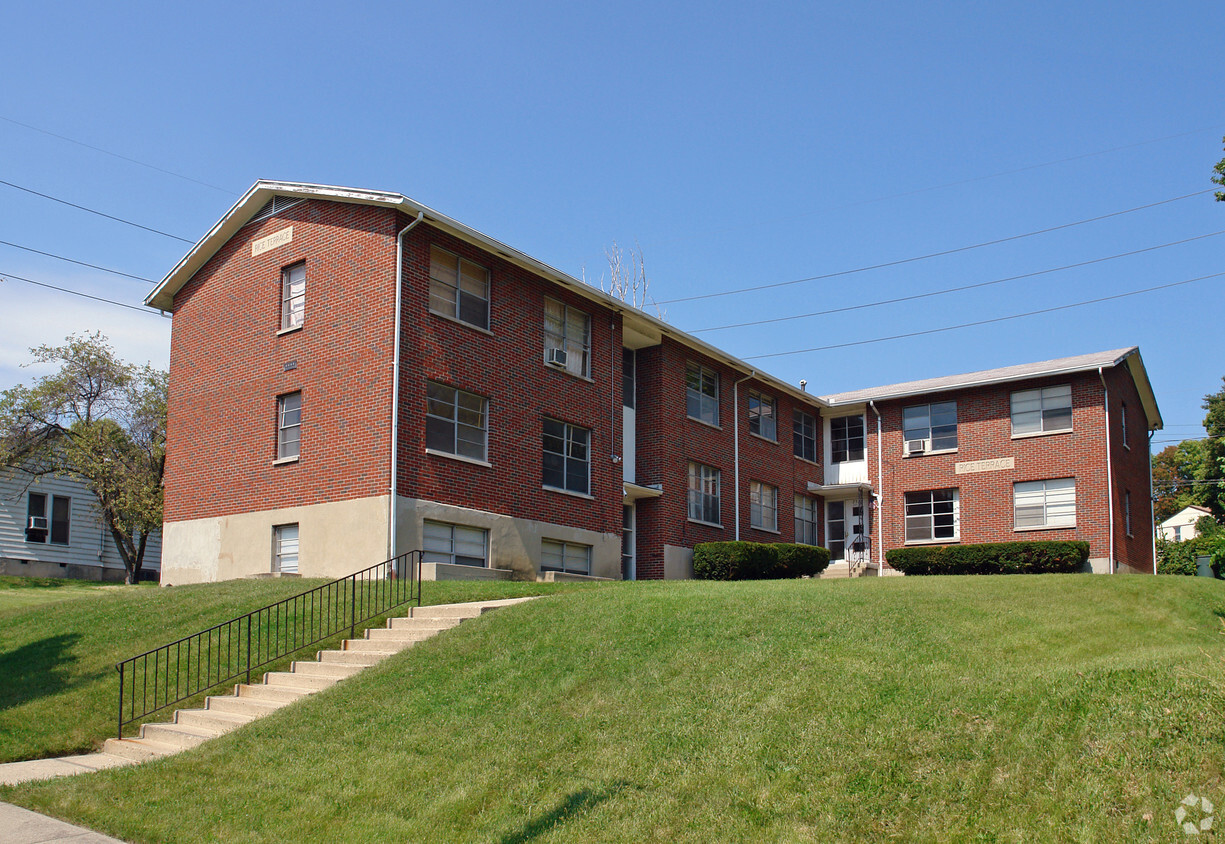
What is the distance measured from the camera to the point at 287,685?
42.4ft

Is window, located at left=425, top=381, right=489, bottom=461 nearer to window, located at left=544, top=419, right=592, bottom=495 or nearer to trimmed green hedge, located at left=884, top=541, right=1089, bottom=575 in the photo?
window, located at left=544, top=419, right=592, bottom=495

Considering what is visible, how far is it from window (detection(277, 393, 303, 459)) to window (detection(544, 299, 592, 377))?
5.35 m

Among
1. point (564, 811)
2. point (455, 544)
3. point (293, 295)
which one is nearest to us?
point (564, 811)

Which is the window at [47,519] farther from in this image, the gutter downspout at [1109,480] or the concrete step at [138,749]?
the gutter downspout at [1109,480]

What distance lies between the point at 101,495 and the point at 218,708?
84.7 ft

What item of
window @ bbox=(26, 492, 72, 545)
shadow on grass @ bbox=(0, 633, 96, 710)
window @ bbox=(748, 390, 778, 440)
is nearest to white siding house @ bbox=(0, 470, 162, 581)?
window @ bbox=(26, 492, 72, 545)

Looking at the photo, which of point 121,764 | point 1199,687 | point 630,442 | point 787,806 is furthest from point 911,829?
point 630,442

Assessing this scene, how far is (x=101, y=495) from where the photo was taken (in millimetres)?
35094

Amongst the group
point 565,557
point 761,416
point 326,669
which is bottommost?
point 326,669

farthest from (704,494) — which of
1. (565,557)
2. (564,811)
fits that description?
(564,811)

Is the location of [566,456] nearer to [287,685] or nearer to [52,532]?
[287,685]

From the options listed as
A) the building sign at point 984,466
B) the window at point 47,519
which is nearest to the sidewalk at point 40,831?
the building sign at point 984,466

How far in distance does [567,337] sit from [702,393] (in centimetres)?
594

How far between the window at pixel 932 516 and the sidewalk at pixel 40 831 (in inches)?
1075
